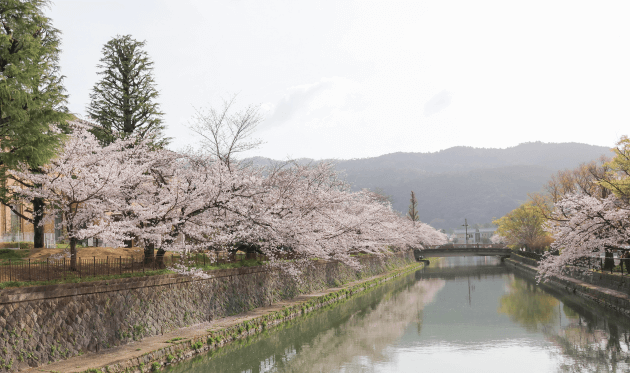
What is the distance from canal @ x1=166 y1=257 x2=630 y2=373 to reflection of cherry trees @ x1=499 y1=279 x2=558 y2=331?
58mm

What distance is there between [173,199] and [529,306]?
24906 mm

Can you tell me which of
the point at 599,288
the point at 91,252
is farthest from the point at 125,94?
the point at 599,288

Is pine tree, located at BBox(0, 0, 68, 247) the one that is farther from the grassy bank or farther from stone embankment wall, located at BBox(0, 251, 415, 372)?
the grassy bank

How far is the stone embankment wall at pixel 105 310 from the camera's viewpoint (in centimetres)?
1245

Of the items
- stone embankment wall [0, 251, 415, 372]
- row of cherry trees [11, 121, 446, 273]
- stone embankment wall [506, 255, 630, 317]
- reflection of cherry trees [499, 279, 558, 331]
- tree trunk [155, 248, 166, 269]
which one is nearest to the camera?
stone embankment wall [0, 251, 415, 372]

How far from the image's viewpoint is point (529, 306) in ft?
104

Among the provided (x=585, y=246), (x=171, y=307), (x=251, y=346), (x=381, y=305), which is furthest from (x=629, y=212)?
(x=171, y=307)

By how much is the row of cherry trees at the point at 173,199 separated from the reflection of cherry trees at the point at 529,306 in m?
11.8

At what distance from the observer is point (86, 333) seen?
14.4m

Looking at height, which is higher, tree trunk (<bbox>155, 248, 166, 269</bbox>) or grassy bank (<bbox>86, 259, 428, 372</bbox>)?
tree trunk (<bbox>155, 248, 166, 269</bbox>)

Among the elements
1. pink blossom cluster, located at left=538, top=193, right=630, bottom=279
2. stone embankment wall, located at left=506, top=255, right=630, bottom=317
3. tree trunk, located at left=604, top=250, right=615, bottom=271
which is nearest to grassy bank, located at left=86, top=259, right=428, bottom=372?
pink blossom cluster, located at left=538, top=193, right=630, bottom=279

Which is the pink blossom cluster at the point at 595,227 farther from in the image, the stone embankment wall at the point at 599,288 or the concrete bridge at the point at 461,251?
the concrete bridge at the point at 461,251

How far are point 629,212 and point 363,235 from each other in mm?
20487

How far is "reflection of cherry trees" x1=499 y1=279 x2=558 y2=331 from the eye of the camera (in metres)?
25.9
